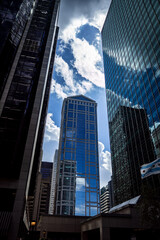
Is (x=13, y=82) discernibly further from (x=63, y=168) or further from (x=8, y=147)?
(x=63, y=168)

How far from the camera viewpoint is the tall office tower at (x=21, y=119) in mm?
24172

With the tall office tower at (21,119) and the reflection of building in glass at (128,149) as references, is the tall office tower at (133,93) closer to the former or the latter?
the reflection of building in glass at (128,149)

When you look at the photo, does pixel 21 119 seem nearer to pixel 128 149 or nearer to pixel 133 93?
pixel 128 149

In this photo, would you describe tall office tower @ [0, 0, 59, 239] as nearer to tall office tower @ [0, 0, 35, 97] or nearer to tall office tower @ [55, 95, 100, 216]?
tall office tower @ [0, 0, 35, 97]

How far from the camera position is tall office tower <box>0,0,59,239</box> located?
79.3 feet

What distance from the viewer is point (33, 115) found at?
3300cm

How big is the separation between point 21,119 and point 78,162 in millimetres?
131102

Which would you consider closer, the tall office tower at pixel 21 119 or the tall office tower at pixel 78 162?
the tall office tower at pixel 21 119

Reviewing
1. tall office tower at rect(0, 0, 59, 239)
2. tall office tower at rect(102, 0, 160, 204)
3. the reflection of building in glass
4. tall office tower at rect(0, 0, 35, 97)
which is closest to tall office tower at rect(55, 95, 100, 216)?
tall office tower at rect(102, 0, 160, 204)

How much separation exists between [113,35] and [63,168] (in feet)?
354

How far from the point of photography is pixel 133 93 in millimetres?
65875

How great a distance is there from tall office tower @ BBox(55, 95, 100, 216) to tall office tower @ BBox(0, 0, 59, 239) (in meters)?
113

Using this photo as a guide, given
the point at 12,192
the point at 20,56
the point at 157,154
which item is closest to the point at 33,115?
the point at 12,192

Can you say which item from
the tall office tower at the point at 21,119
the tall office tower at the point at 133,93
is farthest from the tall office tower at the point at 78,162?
the tall office tower at the point at 21,119
